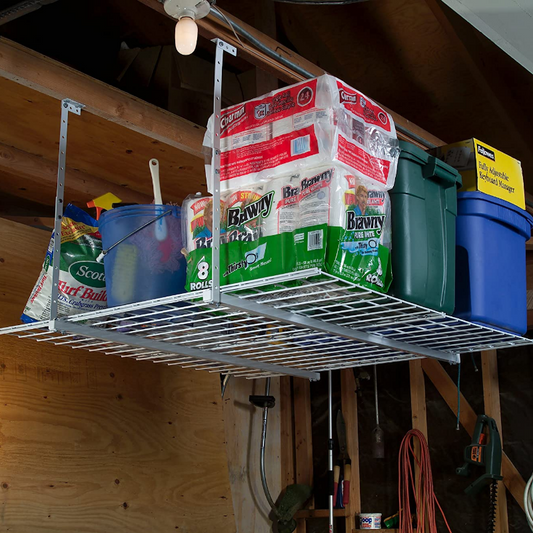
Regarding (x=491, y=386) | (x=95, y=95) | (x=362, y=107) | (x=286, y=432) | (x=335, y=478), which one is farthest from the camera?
(x=286, y=432)

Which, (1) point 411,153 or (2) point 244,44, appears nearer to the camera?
(1) point 411,153

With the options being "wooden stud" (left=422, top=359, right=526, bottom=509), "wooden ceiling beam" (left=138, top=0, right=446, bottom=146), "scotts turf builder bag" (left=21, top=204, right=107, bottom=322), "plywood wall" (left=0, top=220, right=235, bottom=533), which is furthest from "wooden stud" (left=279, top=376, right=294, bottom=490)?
"scotts turf builder bag" (left=21, top=204, right=107, bottom=322)

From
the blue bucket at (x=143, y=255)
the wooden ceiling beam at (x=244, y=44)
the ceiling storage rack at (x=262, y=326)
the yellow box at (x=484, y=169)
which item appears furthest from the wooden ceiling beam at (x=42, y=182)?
the yellow box at (x=484, y=169)

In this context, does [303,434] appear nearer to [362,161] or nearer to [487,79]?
[487,79]

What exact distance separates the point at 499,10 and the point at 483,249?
596 mm

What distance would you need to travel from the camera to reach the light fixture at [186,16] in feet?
4.52

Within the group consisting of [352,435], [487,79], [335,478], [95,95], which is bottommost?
[335,478]

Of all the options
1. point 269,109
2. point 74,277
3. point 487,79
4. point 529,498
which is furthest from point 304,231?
point 487,79

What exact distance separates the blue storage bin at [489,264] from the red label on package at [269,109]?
57cm

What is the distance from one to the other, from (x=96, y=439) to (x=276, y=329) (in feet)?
3.36

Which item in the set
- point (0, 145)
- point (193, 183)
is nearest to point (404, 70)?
point (193, 183)

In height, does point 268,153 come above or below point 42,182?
below

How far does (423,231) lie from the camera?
1587 millimetres

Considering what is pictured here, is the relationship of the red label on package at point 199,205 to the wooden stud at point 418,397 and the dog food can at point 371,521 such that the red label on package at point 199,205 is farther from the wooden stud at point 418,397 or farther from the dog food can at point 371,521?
the dog food can at point 371,521
